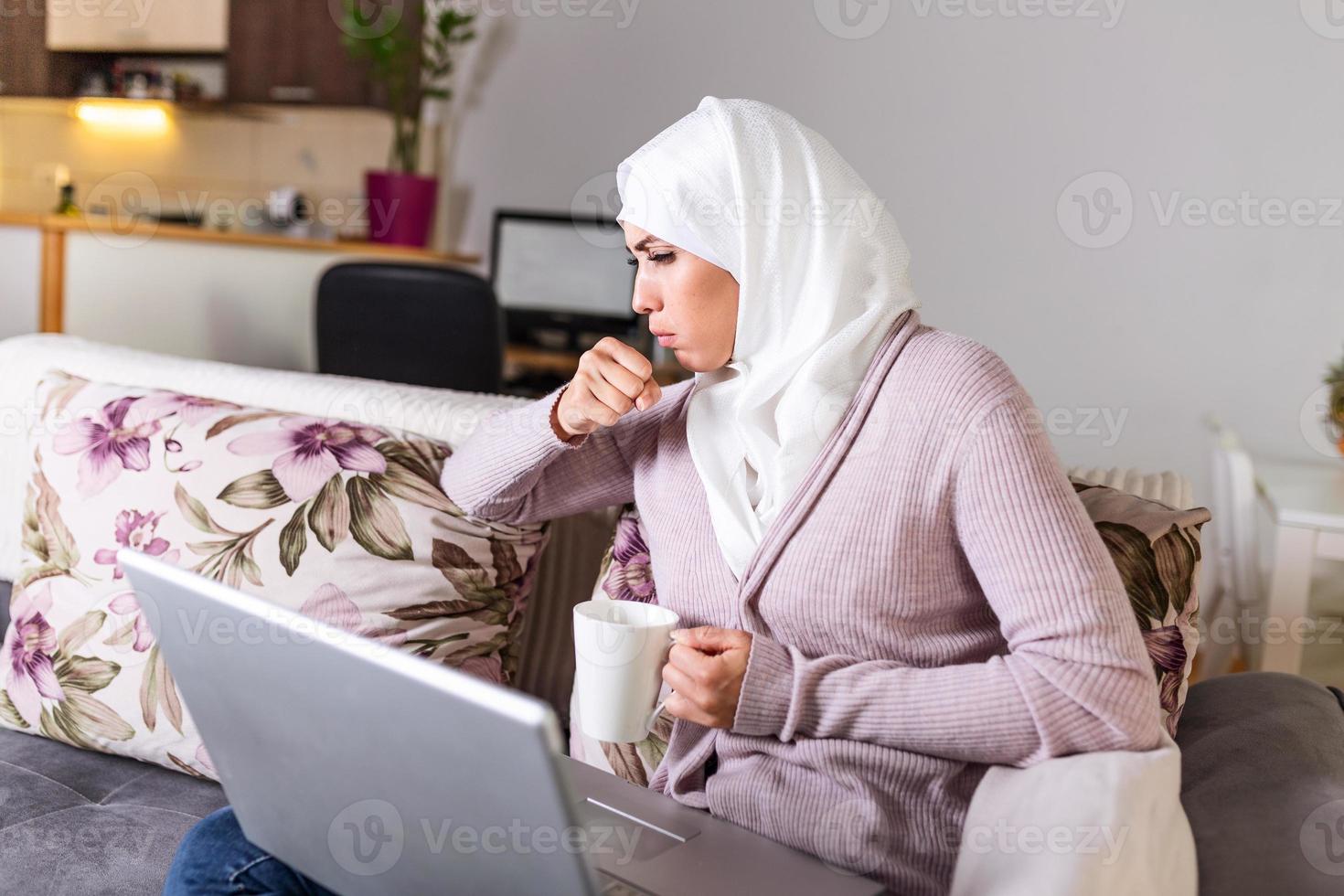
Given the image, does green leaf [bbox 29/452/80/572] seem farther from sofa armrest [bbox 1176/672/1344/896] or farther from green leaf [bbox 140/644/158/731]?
sofa armrest [bbox 1176/672/1344/896]

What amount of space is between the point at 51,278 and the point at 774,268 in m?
2.89

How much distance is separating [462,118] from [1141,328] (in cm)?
263

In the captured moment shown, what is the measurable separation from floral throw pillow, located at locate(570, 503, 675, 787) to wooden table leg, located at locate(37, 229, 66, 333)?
8.52 feet

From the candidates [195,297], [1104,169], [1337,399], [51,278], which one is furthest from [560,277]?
[1337,399]

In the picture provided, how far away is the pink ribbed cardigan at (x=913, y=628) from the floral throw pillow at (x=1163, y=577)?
0.18 metres

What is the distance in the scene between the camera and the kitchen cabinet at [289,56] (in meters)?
4.55

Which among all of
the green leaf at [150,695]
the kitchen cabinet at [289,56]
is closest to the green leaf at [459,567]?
the green leaf at [150,695]

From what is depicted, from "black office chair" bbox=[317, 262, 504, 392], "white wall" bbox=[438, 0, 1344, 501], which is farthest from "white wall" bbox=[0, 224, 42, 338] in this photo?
"white wall" bbox=[438, 0, 1344, 501]

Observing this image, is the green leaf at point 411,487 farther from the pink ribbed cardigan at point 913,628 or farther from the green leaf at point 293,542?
the pink ribbed cardigan at point 913,628

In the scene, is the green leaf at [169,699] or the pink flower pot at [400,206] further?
the pink flower pot at [400,206]

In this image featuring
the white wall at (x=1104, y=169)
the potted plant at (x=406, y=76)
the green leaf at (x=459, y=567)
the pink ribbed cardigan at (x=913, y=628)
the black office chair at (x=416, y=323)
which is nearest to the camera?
the pink ribbed cardigan at (x=913, y=628)

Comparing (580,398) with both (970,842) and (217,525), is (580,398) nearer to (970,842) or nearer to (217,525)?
(217,525)

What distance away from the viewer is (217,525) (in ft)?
4.60

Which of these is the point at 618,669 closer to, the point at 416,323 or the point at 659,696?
the point at 659,696
